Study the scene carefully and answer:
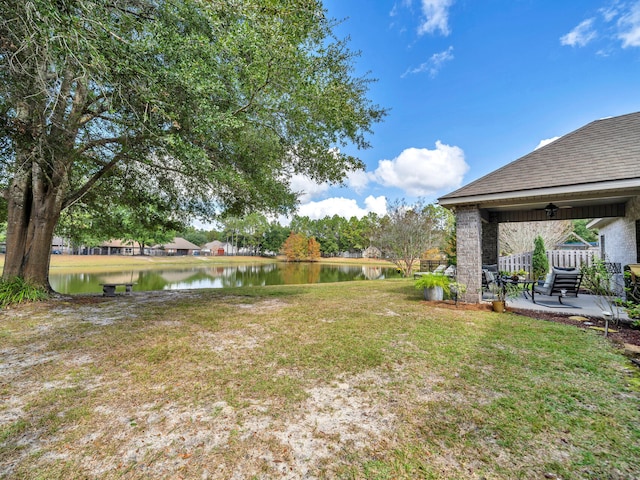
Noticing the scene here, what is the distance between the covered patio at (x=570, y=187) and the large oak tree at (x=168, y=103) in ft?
12.4

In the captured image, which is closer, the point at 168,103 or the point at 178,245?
the point at 168,103

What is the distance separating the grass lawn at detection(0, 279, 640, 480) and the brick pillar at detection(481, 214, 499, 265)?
553 cm

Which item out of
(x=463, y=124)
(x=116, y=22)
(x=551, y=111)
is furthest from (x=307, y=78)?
(x=463, y=124)

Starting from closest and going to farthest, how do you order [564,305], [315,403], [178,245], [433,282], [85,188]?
[315,403], [564,305], [85,188], [433,282], [178,245]

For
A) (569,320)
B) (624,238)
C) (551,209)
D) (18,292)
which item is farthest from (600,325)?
(18,292)

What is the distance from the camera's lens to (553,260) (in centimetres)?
1294

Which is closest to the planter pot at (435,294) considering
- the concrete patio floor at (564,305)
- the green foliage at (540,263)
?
the concrete patio floor at (564,305)

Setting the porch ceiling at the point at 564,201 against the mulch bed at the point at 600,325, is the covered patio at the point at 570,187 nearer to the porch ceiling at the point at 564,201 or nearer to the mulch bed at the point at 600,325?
the porch ceiling at the point at 564,201

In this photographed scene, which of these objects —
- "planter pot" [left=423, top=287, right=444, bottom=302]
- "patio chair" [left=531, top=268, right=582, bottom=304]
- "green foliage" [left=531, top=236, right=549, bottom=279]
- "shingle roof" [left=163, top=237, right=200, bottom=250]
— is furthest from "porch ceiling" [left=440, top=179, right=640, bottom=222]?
"shingle roof" [left=163, top=237, right=200, bottom=250]

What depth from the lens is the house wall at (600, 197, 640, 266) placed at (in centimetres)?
725

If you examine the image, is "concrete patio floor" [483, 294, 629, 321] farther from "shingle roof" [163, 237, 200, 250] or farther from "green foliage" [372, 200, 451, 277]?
"shingle roof" [163, 237, 200, 250]

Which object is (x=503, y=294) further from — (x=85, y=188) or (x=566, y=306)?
(x=85, y=188)

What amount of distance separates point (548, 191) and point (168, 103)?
25.8 feet

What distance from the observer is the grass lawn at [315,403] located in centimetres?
190
